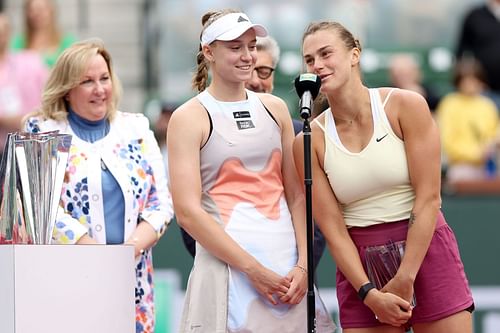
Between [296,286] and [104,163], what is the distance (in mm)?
1153

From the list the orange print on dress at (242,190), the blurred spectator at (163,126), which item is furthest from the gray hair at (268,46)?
the blurred spectator at (163,126)

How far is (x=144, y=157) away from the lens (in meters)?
6.05

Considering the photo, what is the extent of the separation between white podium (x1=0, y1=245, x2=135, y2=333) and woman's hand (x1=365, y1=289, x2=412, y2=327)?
3.24 feet

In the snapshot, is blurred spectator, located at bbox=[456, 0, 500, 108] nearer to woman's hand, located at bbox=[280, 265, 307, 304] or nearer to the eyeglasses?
the eyeglasses

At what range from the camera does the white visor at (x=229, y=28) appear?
5.37m

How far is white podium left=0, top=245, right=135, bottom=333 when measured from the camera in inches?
191

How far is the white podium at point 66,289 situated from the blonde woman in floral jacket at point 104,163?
2.17 ft

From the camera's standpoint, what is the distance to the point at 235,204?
5.35 metres

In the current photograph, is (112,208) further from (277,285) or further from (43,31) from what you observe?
(43,31)

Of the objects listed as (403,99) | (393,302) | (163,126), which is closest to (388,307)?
(393,302)

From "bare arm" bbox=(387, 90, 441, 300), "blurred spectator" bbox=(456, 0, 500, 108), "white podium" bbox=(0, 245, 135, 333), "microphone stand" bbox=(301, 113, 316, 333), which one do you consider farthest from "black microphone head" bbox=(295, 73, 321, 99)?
"blurred spectator" bbox=(456, 0, 500, 108)

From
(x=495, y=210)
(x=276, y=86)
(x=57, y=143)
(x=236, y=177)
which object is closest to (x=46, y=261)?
(x=57, y=143)

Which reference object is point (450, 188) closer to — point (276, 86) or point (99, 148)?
point (276, 86)

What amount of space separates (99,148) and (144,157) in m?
0.24
